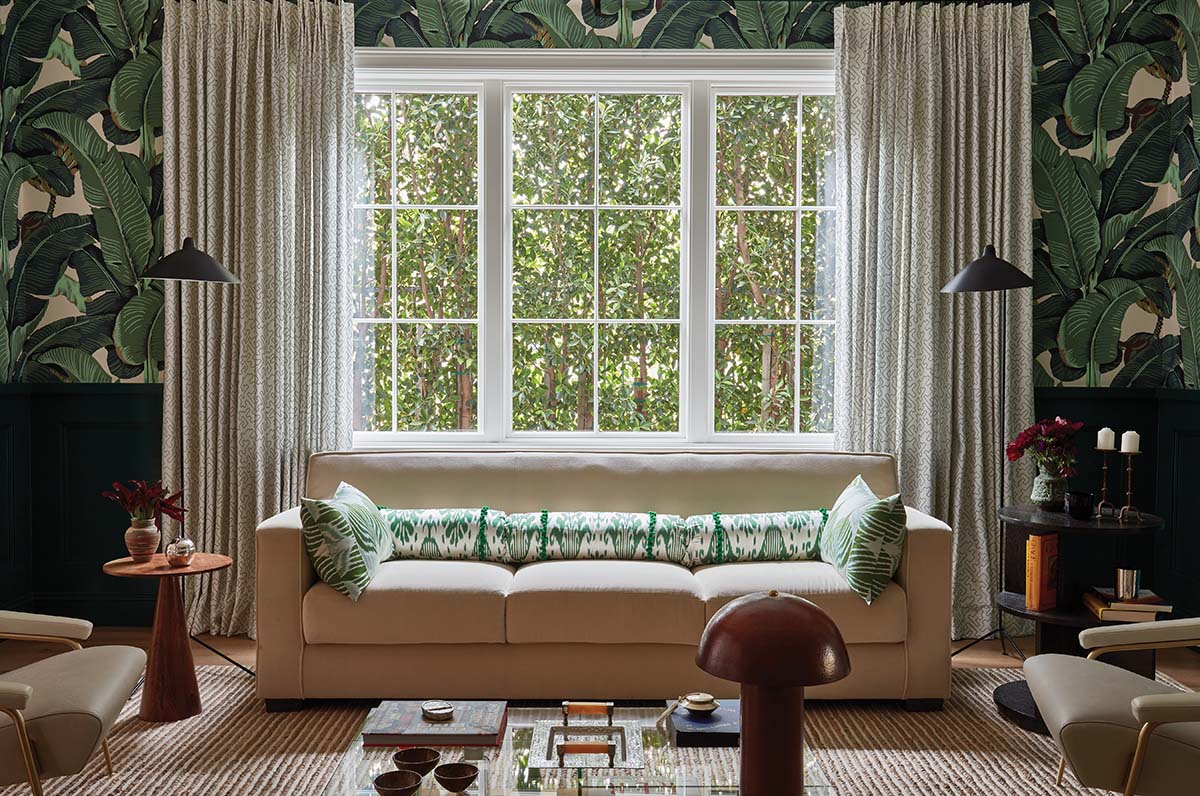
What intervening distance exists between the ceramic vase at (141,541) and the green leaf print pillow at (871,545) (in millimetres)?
2474

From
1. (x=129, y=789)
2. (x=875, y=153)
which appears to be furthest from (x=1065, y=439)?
(x=129, y=789)

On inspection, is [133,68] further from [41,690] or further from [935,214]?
[935,214]

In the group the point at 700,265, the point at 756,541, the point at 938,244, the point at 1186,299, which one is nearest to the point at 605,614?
the point at 756,541

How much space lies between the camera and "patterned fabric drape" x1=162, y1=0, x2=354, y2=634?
4.55 meters

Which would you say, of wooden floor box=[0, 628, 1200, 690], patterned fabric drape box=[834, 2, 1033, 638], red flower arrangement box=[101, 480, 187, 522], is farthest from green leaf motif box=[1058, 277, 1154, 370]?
red flower arrangement box=[101, 480, 187, 522]

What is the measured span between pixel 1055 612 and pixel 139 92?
14.6 ft

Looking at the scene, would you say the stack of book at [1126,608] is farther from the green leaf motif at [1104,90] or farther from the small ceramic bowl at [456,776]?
the small ceramic bowl at [456,776]

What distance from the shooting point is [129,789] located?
2.94 meters

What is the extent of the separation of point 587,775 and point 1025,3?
13.2ft

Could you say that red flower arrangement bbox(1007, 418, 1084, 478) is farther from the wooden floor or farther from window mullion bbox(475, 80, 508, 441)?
window mullion bbox(475, 80, 508, 441)

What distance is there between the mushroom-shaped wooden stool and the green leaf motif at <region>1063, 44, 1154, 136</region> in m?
3.76

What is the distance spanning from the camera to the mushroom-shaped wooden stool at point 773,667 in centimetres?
176

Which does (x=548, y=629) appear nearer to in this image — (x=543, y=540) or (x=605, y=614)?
(x=605, y=614)

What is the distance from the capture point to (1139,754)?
2244 mm
